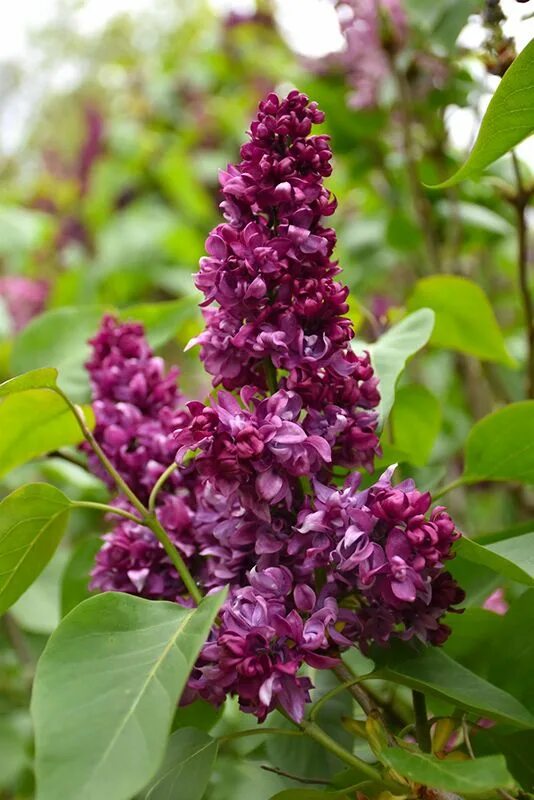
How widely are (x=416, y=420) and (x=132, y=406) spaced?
27 centimetres

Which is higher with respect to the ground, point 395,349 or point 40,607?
point 395,349

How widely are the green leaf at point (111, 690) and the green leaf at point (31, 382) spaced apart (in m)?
0.14

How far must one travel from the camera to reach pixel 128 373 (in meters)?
0.66

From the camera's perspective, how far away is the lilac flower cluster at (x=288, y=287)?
488 mm

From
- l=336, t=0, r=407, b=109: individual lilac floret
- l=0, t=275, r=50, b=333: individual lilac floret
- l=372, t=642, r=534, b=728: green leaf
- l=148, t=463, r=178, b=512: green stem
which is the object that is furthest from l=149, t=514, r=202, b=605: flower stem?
l=0, t=275, r=50, b=333: individual lilac floret

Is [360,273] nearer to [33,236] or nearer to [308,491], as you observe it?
[33,236]

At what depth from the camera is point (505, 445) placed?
591 millimetres

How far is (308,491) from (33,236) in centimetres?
121

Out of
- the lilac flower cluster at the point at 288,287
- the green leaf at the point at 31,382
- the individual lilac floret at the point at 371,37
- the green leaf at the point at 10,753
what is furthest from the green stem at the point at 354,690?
the individual lilac floret at the point at 371,37

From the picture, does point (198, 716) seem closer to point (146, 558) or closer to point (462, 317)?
point (146, 558)

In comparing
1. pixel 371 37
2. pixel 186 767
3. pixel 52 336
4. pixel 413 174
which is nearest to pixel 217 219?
pixel 371 37

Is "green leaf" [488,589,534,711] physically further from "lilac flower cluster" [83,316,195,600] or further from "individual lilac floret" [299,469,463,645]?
"lilac flower cluster" [83,316,195,600]

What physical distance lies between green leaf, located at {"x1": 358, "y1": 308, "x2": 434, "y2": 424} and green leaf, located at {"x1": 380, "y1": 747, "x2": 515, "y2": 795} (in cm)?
18

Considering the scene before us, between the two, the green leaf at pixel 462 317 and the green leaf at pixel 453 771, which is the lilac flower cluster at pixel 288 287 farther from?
the green leaf at pixel 462 317
